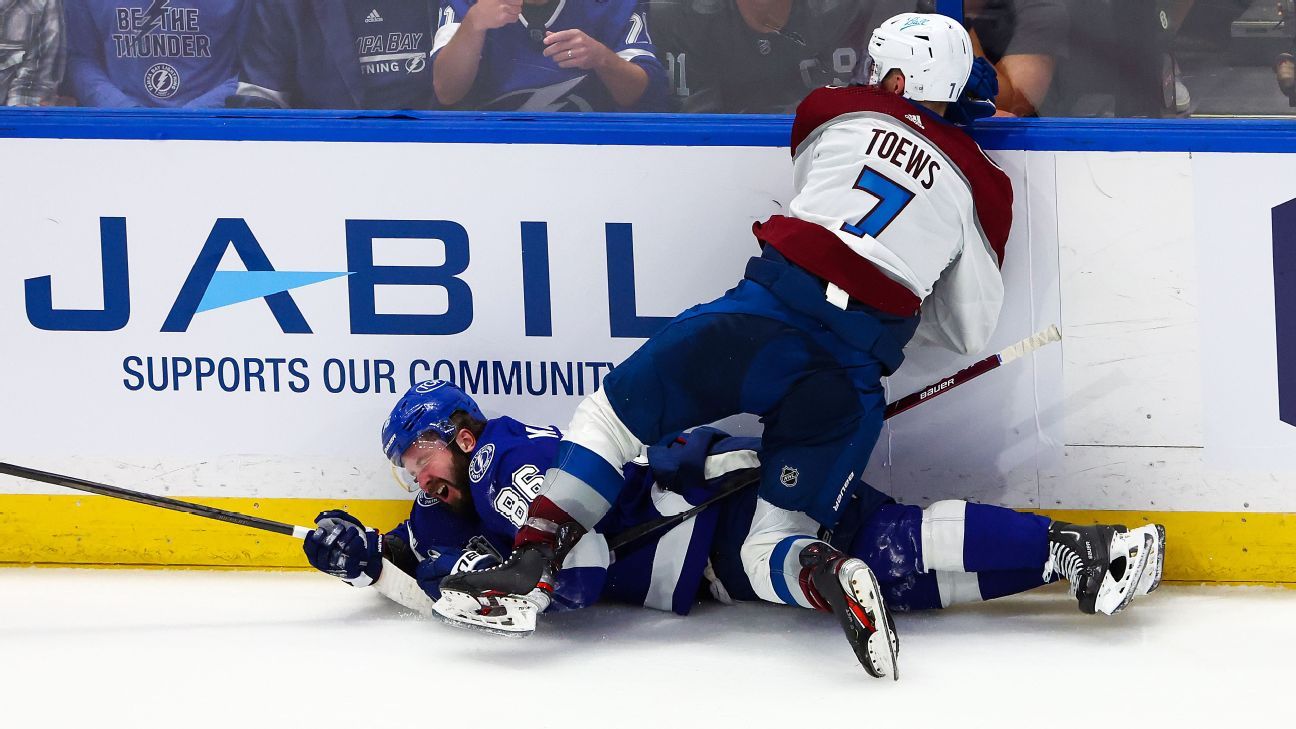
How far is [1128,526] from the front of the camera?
9.19 ft

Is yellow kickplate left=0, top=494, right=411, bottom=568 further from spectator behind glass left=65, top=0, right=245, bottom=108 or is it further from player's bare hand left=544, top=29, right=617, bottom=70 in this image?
player's bare hand left=544, top=29, right=617, bottom=70

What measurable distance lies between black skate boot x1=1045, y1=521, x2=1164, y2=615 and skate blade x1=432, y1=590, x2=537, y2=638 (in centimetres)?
94

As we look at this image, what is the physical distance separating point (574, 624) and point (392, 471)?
57cm

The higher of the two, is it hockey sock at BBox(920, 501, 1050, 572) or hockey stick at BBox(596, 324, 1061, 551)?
hockey stick at BBox(596, 324, 1061, 551)

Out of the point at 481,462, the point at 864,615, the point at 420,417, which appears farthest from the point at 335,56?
the point at 864,615

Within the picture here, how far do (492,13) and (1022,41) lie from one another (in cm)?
109

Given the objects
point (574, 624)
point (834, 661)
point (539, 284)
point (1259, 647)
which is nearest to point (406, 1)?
point (539, 284)

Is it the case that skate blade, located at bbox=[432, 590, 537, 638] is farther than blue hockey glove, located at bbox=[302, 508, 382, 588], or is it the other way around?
blue hockey glove, located at bbox=[302, 508, 382, 588]

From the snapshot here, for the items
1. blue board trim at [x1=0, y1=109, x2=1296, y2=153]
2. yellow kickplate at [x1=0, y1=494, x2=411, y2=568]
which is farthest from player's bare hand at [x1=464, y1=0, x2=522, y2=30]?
yellow kickplate at [x1=0, y1=494, x2=411, y2=568]

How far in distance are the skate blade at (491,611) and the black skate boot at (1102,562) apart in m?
0.94

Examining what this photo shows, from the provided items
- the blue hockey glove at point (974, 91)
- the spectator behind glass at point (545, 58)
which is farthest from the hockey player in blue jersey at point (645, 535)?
the blue hockey glove at point (974, 91)

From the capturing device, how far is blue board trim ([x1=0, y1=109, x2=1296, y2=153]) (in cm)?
270

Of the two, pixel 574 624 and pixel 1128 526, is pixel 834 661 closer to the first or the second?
pixel 574 624

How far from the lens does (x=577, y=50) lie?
2814 mm
